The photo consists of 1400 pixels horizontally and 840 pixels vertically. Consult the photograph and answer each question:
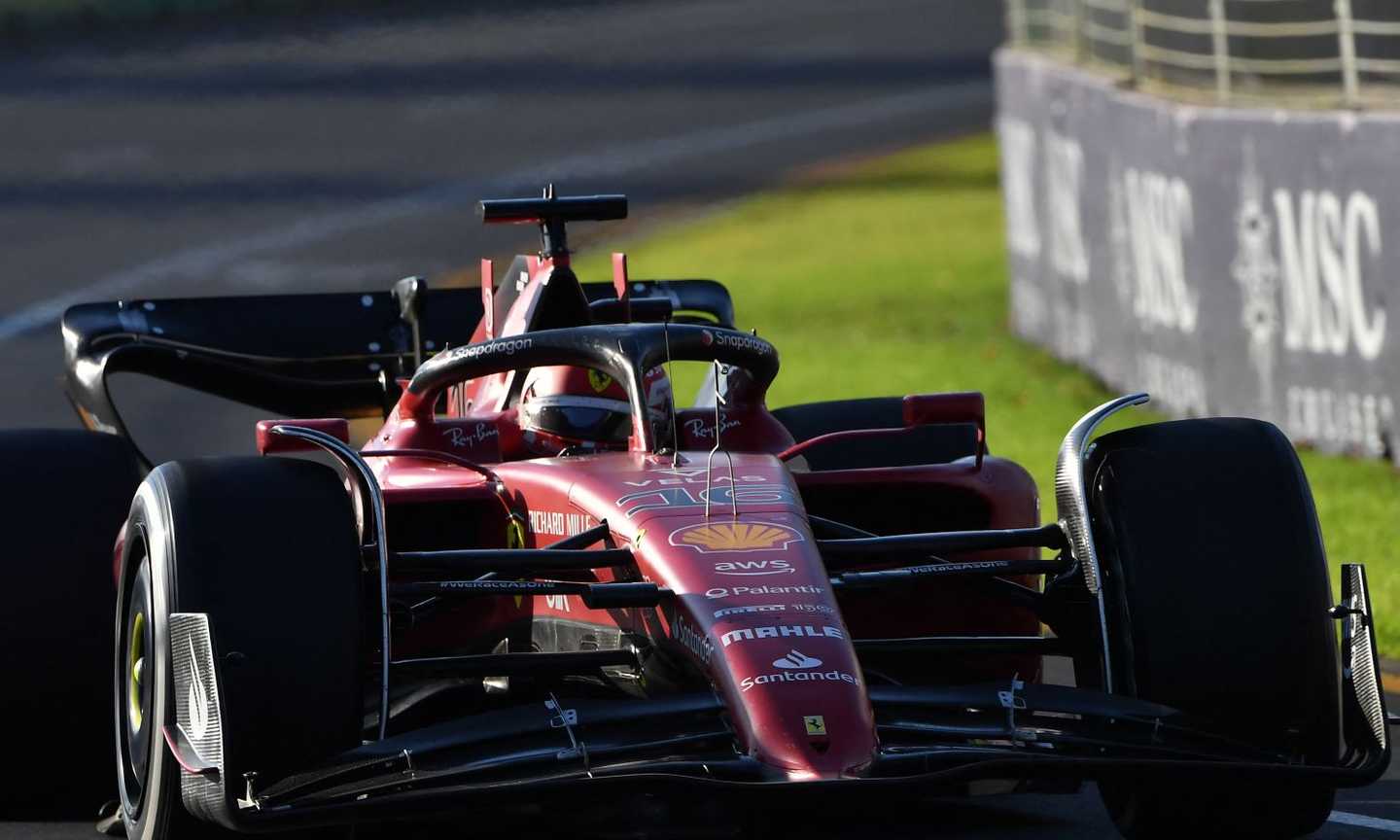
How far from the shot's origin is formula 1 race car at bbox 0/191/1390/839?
535 cm

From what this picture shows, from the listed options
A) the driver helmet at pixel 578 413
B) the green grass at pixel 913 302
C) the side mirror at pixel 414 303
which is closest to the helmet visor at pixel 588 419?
the driver helmet at pixel 578 413

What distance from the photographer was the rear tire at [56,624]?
6.86 meters

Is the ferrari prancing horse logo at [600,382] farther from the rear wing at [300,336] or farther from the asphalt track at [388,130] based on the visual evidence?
the asphalt track at [388,130]

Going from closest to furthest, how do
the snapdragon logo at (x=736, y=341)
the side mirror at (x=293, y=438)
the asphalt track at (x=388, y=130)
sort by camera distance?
the side mirror at (x=293, y=438)
the snapdragon logo at (x=736, y=341)
the asphalt track at (x=388, y=130)

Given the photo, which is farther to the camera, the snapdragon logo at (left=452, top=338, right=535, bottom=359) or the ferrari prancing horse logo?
the ferrari prancing horse logo

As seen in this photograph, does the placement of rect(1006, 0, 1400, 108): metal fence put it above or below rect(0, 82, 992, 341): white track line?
above

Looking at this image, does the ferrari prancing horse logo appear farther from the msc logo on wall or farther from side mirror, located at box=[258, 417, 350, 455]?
the msc logo on wall

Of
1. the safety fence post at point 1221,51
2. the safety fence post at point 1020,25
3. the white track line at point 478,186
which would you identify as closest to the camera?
the safety fence post at point 1221,51

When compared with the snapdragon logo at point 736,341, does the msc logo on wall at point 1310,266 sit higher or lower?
lower

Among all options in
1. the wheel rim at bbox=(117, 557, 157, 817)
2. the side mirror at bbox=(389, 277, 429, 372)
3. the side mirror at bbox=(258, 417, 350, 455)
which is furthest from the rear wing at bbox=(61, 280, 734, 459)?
the wheel rim at bbox=(117, 557, 157, 817)

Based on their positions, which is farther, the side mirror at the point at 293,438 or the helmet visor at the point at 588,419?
the helmet visor at the point at 588,419

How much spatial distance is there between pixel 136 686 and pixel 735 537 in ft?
4.79

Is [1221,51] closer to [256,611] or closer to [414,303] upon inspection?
[414,303]

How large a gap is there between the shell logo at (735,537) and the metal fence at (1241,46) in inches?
271
